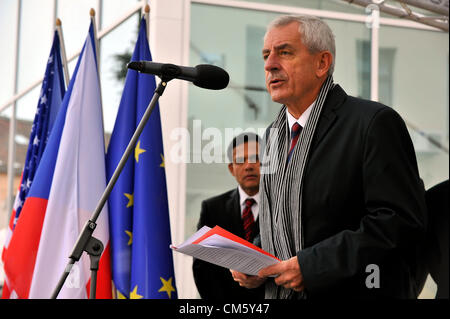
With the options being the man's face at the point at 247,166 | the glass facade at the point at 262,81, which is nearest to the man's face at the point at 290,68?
the man's face at the point at 247,166

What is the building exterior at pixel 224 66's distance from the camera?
3676 mm

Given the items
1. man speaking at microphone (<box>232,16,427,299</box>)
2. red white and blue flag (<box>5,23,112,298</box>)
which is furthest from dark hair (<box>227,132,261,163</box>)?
man speaking at microphone (<box>232,16,427,299</box>)

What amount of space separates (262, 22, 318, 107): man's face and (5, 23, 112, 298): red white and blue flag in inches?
52.4

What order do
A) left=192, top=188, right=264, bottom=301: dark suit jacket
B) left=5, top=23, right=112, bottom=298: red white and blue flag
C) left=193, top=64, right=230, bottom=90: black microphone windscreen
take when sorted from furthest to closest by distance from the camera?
left=5, top=23, right=112, bottom=298: red white and blue flag < left=192, top=188, right=264, bottom=301: dark suit jacket < left=193, top=64, right=230, bottom=90: black microphone windscreen

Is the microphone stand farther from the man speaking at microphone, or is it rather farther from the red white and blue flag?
the red white and blue flag

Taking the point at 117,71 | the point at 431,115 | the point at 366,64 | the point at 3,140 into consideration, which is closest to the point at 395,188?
the point at 117,71

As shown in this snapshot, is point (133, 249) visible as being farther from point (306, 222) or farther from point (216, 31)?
point (216, 31)

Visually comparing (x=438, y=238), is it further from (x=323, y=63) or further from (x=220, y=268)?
(x=220, y=268)

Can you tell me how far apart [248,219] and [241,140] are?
64cm

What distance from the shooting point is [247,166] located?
347cm

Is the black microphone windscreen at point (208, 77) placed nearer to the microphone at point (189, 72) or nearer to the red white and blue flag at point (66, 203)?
the microphone at point (189, 72)

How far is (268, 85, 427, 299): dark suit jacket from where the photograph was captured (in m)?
1.86

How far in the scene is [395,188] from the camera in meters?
1.87

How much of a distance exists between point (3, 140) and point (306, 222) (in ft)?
18.9
